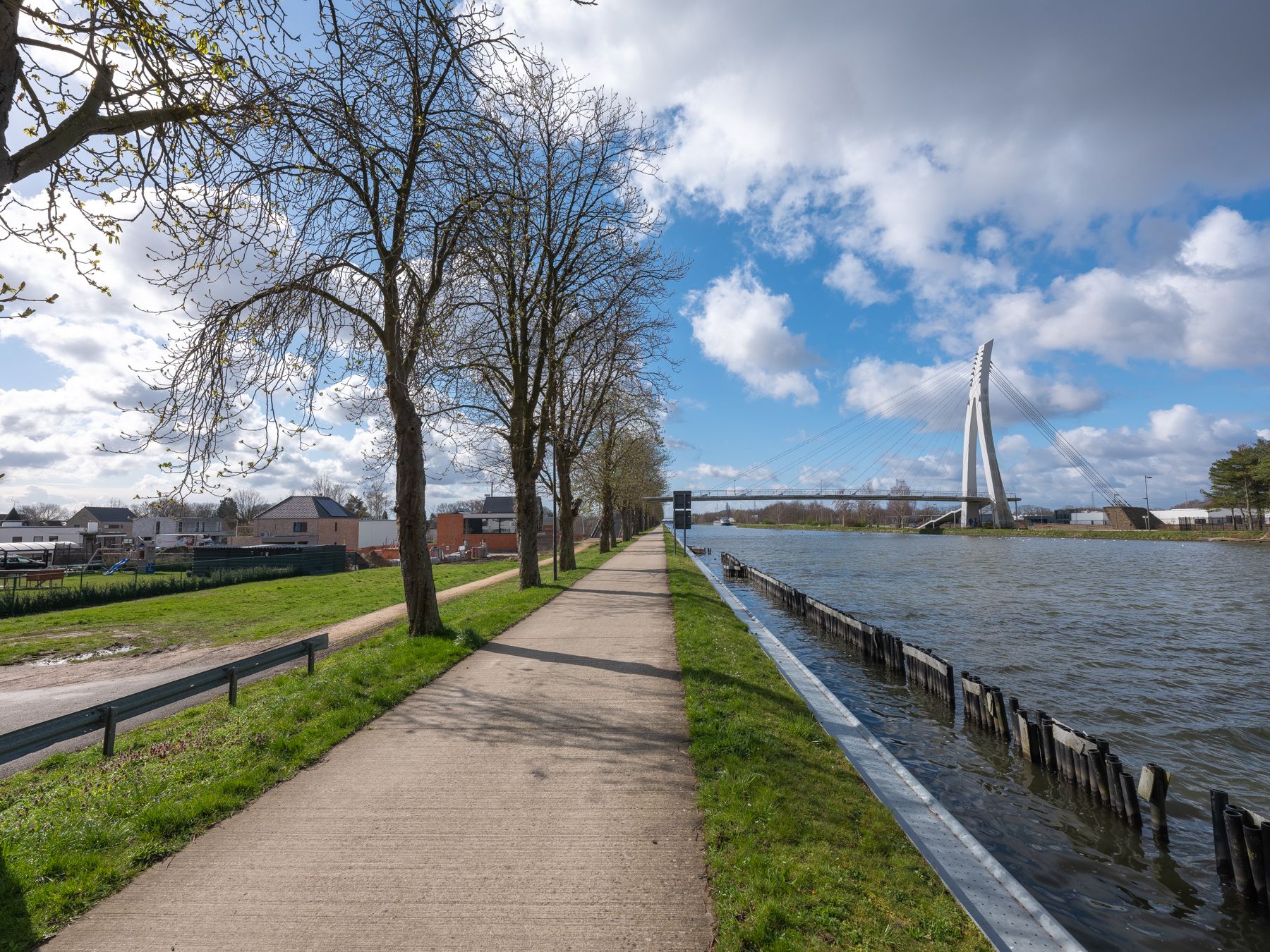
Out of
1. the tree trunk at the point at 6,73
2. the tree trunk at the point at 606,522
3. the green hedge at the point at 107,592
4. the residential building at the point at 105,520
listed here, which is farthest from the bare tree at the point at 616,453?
the residential building at the point at 105,520

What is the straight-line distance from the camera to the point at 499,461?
72.4 feet

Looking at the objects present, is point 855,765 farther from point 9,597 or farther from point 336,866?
point 9,597

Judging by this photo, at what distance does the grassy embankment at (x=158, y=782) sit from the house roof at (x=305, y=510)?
60.6 metres

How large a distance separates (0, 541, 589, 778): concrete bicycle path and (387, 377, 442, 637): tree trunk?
7.14ft

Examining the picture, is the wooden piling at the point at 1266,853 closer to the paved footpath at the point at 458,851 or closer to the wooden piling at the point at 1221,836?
the wooden piling at the point at 1221,836

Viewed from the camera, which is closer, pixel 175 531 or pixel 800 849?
pixel 800 849

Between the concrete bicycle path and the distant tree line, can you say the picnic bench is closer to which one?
the concrete bicycle path

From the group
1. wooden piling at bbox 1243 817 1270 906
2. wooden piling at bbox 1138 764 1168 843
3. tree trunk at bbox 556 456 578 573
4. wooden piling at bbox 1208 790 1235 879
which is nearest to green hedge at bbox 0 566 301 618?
tree trunk at bbox 556 456 578 573

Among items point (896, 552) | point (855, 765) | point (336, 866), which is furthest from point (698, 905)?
point (896, 552)

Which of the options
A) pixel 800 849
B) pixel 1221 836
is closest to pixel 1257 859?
pixel 1221 836

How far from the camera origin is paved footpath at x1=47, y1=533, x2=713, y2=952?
3.31 m

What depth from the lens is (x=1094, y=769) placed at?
283 inches

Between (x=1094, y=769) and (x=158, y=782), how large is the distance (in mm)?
8349

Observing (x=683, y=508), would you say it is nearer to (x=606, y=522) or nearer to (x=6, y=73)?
(x=606, y=522)
